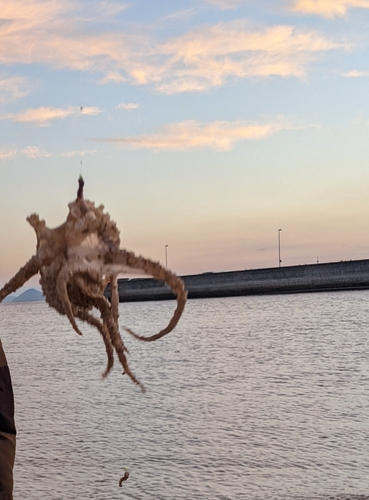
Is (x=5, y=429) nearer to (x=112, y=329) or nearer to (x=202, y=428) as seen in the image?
(x=112, y=329)

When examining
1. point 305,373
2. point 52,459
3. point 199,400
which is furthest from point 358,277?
point 52,459

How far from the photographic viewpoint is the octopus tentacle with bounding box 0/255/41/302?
2369 millimetres

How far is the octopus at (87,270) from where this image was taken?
2.27 m

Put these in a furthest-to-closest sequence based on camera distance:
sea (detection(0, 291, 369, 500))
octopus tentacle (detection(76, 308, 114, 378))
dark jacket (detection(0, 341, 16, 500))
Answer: sea (detection(0, 291, 369, 500)) → dark jacket (detection(0, 341, 16, 500)) → octopus tentacle (detection(76, 308, 114, 378))

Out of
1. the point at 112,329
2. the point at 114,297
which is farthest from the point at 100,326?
the point at 114,297

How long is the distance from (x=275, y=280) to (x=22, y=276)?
348 feet

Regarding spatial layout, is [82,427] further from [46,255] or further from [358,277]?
[358,277]

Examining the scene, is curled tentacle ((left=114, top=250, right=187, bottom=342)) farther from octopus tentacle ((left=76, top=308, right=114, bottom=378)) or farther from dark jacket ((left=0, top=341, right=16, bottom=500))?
dark jacket ((left=0, top=341, right=16, bottom=500))

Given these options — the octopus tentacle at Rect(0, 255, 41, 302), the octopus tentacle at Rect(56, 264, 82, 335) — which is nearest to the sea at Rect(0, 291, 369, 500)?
the octopus tentacle at Rect(0, 255, 41, 302)

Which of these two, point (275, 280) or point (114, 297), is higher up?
point (114, 297)

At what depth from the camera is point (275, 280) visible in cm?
10744

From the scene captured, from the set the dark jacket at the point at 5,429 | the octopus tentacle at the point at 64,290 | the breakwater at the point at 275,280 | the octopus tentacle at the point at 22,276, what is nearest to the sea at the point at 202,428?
the octopus tentacle at the point at 22,276

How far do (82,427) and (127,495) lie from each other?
24.4 ft

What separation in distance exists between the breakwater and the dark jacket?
9539cm
